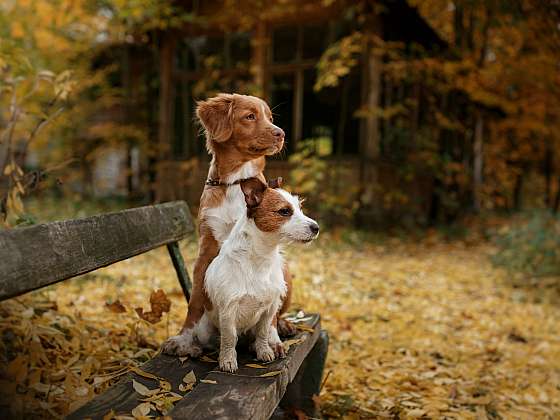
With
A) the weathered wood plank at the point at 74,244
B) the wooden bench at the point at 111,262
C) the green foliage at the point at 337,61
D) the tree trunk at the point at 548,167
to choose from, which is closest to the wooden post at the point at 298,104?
the green foliage at the point at 337,61

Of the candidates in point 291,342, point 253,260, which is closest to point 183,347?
point 291,342

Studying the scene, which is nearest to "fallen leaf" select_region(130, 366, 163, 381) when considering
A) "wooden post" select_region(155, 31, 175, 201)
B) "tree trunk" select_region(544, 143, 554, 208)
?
"wooden post" select_region(155, 31, 175, 201)

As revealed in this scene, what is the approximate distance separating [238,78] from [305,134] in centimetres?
203

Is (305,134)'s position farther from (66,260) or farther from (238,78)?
(66,260)

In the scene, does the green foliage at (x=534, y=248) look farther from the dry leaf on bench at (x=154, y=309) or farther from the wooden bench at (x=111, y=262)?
the dry leaf on bench at (x=154, y=309)

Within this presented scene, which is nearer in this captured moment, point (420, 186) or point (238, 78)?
point (238, 78)

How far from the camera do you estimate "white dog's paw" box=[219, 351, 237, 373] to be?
6.35 ft

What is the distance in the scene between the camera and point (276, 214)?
1854 millimetres

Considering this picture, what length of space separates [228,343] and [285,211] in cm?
55

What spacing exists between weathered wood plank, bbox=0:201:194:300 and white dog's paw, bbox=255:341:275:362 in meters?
0.69

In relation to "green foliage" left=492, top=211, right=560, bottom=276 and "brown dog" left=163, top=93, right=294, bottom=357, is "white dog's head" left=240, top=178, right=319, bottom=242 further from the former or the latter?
"green foliage" left=492, top=211, right=560, bottom=276

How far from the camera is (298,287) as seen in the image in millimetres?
5277

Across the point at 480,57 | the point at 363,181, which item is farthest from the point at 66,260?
the point at 480,57

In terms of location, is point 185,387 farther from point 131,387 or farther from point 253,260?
point 253,260
